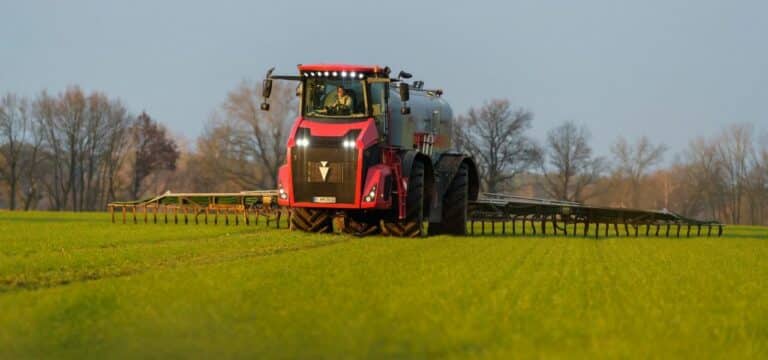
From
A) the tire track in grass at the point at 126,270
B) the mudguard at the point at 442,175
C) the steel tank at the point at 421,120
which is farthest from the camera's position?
the mudguard at the point at 442,175

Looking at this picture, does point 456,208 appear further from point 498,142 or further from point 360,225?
point 498,142

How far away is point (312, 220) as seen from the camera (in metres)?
25.7

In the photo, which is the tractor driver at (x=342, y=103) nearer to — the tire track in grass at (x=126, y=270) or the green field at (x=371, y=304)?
the tire track in grass at (x=126, y=270)

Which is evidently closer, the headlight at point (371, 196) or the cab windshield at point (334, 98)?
the headlight at point (371, 196)

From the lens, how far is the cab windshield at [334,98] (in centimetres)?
2427

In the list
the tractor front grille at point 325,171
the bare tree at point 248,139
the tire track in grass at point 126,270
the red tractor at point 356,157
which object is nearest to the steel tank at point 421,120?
the red tractor at point 356,157

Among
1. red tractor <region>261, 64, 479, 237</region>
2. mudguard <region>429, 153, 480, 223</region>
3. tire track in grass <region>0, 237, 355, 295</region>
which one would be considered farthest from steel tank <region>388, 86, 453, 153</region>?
tire track in grass <region>0, 237, 355, 295</region>

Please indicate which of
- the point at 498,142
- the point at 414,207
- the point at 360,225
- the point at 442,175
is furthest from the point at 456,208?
the point at 498,142

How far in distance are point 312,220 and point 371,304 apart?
15518 millimetres

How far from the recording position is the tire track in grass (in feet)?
40.1

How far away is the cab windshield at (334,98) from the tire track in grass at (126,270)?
503 cm

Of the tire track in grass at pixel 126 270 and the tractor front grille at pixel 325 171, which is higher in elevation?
the tractor front grille at pixel 325 171

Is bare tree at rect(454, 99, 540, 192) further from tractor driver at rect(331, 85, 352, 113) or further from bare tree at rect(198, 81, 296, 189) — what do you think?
tractor driver at rect(331, 85, 352, 113)

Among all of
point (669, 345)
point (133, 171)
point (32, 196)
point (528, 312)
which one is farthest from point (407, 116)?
point (133, 171)
